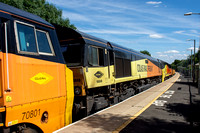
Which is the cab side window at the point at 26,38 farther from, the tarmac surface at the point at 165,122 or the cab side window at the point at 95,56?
the tarmac surface at the point at 165,122

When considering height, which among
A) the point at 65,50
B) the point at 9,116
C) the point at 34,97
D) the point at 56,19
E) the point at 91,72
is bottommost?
the point at 9,116

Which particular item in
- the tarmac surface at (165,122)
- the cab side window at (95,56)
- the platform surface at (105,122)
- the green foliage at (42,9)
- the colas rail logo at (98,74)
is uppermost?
the green foliage at (42,9)

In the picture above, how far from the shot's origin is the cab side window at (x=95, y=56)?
723 cm

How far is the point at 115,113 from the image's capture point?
753cm

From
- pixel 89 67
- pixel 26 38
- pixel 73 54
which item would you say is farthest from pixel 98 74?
pixel 26 38

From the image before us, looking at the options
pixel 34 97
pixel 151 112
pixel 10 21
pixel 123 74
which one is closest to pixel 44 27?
pixel 10 21

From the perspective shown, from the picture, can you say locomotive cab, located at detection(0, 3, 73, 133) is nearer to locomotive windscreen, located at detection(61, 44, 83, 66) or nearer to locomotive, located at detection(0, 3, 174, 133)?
locomotive, located at detection(0, 3, 174, 133)

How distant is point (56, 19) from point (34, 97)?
22.3 metres

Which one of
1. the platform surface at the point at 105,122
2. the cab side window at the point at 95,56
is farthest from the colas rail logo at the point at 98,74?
the platform surface at the point at 105,122

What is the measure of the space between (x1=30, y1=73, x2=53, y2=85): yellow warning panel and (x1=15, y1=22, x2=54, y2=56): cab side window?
21.5 inches

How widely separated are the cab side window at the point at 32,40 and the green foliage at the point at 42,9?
17.1 meters

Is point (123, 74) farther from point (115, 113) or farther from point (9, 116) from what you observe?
point (9, 116)

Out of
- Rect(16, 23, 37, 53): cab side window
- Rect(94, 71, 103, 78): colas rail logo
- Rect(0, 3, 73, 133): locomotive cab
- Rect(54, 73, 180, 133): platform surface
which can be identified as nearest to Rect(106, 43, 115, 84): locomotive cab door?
Rect(94, 71, 103, 78): colas rail logo

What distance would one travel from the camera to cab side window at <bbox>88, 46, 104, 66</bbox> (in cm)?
723
